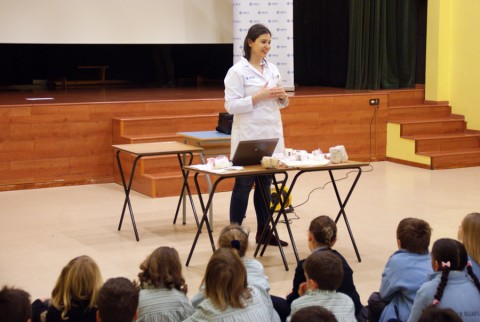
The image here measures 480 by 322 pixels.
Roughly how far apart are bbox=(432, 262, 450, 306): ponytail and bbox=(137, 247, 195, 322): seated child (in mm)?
942

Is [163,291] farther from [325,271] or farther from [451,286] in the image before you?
[451,286]

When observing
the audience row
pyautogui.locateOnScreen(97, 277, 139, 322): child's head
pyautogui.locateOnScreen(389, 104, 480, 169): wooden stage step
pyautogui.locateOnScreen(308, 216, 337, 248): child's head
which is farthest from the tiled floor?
pyautogui.locateOnScreen(97, 277, 139, 322): child's head

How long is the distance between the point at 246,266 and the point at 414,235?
74 centimetres

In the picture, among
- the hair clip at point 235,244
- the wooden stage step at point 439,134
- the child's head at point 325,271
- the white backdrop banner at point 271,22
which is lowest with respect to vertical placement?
the wooden stage step at point 439,134

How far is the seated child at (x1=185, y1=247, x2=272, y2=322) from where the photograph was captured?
2.93 m

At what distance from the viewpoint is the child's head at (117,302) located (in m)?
2.66

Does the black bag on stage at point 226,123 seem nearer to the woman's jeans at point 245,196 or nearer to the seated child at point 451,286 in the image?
the woman's jeans at point 245,196

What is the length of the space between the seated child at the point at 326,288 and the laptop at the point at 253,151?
2007 mm

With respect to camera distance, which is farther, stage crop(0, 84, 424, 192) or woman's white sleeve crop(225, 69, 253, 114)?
stage crop(0, 84, 424, 192)

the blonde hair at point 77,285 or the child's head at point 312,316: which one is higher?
the child's head at point 312,316

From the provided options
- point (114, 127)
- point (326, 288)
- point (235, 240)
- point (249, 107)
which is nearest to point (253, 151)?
point (249, 107)

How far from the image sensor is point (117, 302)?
8.72ft

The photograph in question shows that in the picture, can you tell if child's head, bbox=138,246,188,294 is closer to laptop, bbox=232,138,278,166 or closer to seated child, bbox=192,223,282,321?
seated child, bbox=192,223,282,321

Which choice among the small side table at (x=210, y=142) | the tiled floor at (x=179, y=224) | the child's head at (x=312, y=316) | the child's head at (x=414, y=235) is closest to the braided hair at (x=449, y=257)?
the child's head at (x=414, y=235)
